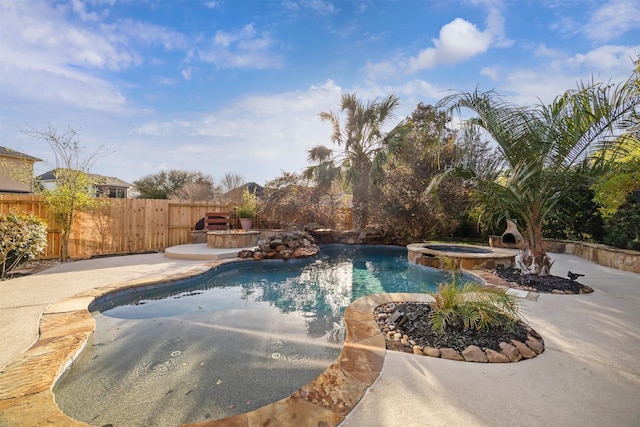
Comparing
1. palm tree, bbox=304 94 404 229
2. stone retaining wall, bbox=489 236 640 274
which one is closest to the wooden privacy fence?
palm tree, bbox=304 94 404 229

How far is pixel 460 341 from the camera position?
2709 millimetres

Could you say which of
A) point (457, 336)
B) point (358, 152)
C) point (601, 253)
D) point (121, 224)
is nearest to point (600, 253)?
point (601, 253)

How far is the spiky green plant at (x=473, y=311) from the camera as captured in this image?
2.89 metres

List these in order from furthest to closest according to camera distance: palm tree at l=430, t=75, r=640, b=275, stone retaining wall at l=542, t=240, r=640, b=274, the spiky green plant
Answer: stone retaining wall at l=542, t=240, r=640, b=274 < palm tree at l=430, t=75, r=640, b=275 < the spiky green plant

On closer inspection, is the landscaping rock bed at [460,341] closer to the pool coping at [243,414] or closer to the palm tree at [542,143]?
the pool coping at [243,414]

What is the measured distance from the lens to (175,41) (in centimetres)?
721

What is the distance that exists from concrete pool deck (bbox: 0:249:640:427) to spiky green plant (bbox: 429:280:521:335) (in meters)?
0.37

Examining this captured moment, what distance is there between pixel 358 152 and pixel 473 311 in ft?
31.8

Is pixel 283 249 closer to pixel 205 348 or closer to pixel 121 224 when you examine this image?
pixel 121 224

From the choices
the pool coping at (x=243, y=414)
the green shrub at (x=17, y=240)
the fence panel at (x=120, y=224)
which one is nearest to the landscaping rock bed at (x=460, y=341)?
the pool coping at (x=243, y=414)

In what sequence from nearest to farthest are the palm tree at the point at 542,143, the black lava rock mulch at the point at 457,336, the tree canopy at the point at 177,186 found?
the black lava rock mulch at the point at 457,336 → the palm tree at the point at 542,143 → the tree canopy at the point at 177,186

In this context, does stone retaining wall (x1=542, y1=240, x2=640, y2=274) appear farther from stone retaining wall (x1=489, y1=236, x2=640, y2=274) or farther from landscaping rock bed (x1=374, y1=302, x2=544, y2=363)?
landscaping rock bed (x1=374, y1=302, x2=544, y2=363)

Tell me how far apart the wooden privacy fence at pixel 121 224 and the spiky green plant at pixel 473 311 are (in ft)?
29.8

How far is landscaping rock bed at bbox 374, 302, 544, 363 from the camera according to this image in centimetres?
248
